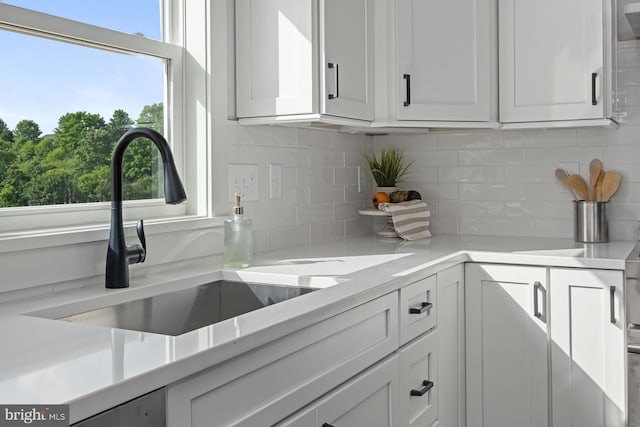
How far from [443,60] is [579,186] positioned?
2.65 feet

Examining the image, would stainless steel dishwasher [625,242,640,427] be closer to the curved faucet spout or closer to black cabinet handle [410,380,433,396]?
black cabinet handle [410,380,433,396]

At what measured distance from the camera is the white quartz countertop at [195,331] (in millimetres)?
979

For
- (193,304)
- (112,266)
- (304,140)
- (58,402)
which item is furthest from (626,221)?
(58,402)

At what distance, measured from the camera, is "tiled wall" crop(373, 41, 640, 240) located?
2.85 m

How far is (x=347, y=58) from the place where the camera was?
97.8 inches

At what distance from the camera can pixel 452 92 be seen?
Result: 276cm

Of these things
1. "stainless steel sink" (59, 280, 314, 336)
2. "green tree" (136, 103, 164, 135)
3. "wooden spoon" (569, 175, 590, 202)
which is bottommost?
"stainless steel sink" (59, 280, 314, 336)

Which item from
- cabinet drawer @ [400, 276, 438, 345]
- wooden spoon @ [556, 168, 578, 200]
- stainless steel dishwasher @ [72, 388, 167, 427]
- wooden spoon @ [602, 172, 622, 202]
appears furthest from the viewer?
wooden spoon @ [556, 168, 578, 200]

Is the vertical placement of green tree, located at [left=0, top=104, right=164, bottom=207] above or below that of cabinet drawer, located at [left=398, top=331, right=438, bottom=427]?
above

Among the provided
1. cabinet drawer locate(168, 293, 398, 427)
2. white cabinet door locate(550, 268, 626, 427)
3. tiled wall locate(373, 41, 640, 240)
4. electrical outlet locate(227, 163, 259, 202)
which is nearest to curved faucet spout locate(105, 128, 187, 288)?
cabinet drawer locate(168, 293, 398, 427)

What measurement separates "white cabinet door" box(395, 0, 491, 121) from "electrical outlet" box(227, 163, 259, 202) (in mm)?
661

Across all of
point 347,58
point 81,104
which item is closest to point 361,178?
point 347,58

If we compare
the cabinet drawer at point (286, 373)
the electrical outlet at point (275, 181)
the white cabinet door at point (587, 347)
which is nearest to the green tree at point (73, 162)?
the electrical outlet at point (275, 181)

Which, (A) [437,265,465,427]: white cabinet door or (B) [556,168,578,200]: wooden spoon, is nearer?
(A) [437,265,465,427]: white cabinet door
